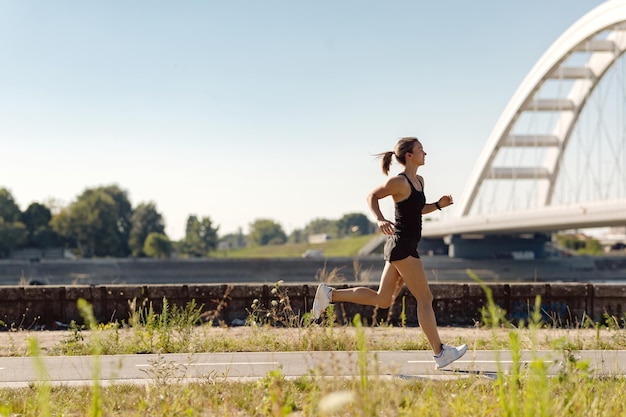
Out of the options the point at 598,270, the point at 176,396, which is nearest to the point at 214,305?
the point at 176,396

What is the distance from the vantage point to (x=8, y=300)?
9.68 metres

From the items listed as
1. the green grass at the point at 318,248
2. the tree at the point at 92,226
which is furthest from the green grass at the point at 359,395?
the tree at the point at 92,226

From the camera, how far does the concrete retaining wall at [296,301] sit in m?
9.61

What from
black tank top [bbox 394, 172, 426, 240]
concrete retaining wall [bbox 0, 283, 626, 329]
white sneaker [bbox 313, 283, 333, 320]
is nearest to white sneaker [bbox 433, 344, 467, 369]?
black tank top [bbox 394, 172, 426, 240]

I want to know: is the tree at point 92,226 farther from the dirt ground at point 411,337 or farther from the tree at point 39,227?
the dirt ground at point 411,337

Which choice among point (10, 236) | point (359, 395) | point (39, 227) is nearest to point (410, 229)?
point (359, 395)

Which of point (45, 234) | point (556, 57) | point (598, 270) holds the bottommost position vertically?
point (598, 270)

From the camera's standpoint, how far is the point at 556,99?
47906 mm

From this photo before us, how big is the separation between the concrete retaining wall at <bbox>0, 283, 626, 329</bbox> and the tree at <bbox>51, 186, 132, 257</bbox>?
76623 mm

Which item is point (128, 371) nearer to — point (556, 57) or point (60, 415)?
point (60, 415)

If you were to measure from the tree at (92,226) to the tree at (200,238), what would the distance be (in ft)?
35.7

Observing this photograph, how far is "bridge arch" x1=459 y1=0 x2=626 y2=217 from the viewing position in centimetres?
3741

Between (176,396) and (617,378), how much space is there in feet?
9.96

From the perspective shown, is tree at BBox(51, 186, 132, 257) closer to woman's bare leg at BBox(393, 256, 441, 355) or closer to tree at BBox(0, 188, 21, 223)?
tree at BBox(0, 188, 21, 223)
